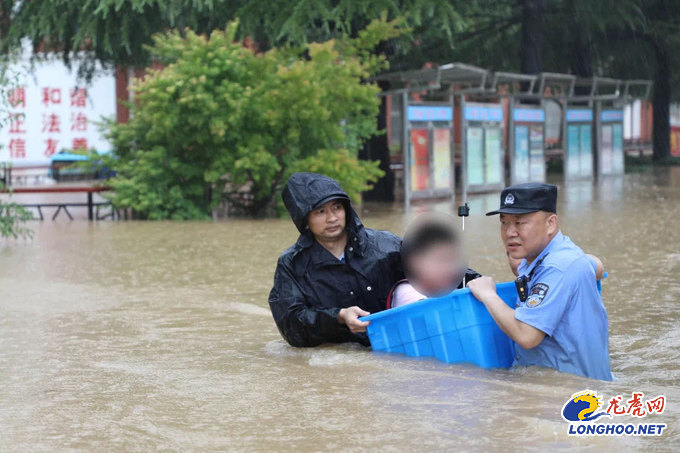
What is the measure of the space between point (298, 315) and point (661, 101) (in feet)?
111

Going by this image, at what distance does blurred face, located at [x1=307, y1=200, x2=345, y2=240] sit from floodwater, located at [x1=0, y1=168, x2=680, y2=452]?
2.51ft

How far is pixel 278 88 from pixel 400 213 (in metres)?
3.58

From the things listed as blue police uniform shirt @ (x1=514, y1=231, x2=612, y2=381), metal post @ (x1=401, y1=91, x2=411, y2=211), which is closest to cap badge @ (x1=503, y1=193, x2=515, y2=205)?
blue police uniform shirt @ (x1=514, y1=231, x2=612, y2=381)

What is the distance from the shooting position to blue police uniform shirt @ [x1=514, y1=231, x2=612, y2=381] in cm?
514

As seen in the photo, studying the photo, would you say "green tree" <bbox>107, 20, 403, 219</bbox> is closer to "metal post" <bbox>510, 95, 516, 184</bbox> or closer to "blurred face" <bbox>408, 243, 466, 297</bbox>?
"metal post" <bbox>510, 95, 516, 184</bbox>

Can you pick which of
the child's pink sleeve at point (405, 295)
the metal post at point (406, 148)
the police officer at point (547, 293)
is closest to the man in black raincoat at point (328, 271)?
the child's pink sleeve at point (405, 295)

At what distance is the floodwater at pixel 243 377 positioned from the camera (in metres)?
4.81

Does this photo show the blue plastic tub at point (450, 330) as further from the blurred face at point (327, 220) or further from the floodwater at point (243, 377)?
the blurred face at point (327, 220)

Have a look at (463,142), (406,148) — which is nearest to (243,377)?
(406,148)

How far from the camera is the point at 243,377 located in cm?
618

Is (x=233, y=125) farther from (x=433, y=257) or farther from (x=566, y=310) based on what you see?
(x=566, y=310)

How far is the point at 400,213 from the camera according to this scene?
2017 centimetres

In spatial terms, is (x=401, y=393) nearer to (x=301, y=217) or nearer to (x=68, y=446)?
(x=301, y=217)

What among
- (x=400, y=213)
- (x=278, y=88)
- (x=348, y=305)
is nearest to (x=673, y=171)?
(x=400, y=213)
